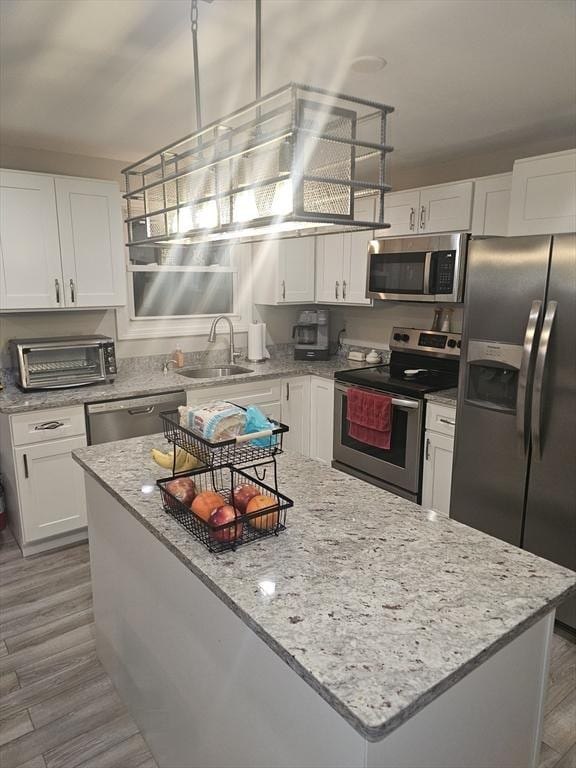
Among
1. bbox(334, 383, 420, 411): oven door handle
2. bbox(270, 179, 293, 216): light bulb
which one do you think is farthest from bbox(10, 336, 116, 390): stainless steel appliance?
bbox(270, 179, 293, 216): light bulb

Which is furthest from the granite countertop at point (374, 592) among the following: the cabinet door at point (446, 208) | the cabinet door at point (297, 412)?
the cabinet door at point (297, 412)

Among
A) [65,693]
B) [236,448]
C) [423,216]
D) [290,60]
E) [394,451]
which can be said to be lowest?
[65,693]

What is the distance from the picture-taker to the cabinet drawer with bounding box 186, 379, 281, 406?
363 cm

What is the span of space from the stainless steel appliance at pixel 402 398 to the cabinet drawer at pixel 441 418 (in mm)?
52

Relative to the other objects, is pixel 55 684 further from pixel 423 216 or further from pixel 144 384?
pixel 423 216

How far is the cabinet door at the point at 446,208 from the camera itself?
10.7 ft

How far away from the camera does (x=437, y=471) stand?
320cm

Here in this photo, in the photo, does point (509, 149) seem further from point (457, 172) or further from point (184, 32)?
point (184, 32)

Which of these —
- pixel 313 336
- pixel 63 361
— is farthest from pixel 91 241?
pixel 313 336

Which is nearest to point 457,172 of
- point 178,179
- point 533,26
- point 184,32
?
point 533,26

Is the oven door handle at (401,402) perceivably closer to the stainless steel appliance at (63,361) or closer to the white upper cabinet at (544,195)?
the white upper cabinet at (544,195)

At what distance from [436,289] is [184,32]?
203 cm

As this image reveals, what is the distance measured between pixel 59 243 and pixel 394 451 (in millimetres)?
2519

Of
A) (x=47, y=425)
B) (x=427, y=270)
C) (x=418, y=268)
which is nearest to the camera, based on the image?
(x=47, y=425)
